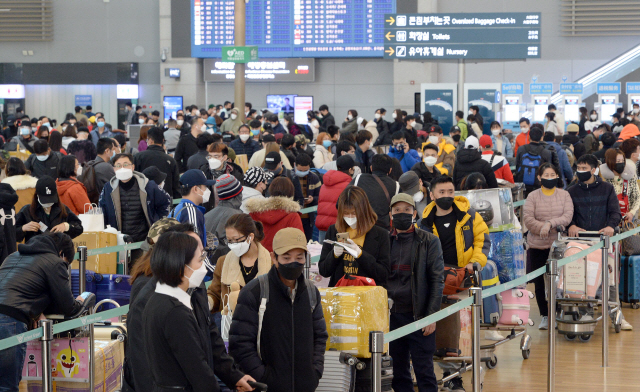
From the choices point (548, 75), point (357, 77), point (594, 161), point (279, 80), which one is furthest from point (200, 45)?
point (594, 161)

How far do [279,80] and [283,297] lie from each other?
2012cm

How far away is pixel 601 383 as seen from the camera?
5.96 meters

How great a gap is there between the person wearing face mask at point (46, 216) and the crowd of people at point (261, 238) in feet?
0.04

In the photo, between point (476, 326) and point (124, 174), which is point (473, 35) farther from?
point (476, 326)

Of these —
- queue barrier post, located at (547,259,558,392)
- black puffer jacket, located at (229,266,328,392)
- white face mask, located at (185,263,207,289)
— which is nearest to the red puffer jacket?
queue barrier post, located at (547,259,558,392)

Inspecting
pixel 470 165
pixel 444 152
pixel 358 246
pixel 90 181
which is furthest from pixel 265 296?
pixel 444 152

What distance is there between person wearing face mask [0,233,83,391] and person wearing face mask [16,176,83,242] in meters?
1.66

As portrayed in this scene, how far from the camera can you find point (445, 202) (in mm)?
5559

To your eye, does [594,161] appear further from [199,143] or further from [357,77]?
[357,77]

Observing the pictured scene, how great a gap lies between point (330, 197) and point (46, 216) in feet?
8.16

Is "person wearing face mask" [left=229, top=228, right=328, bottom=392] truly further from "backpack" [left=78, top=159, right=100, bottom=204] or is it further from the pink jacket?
"backpack" [left=78, top=159, right=100, bottom=204]

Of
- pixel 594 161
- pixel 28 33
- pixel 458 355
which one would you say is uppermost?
pixel 28 33

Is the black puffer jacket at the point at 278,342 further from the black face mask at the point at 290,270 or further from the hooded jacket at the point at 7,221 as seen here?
the hooded jacket at the point at 7,221

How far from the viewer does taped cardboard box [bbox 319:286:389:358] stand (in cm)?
400
